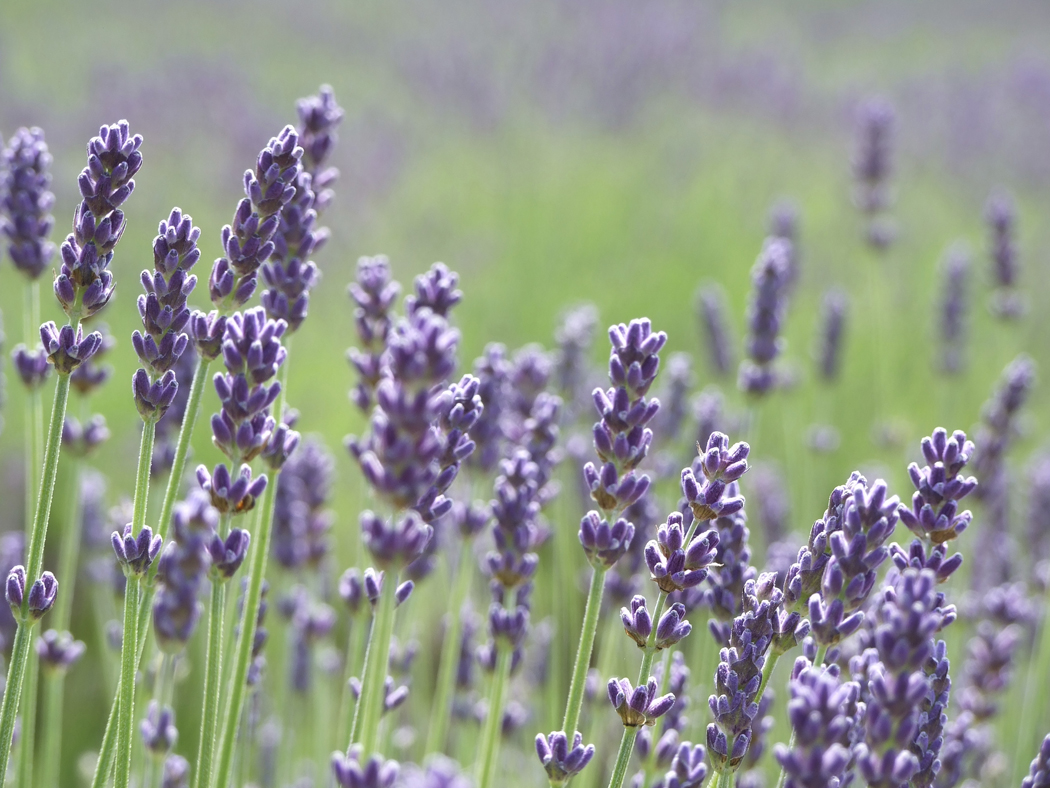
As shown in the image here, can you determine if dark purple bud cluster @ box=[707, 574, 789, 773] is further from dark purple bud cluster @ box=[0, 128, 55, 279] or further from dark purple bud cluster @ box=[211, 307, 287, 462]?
dark purple bud cluster @ box=[0, 128, 55, 279]

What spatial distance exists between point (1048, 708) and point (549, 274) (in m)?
3.94

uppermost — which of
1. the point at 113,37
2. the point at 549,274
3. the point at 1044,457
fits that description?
the point at 113,37

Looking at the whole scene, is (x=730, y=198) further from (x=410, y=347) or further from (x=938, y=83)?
(x=410, y=347)

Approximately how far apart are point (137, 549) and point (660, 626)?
0.74m

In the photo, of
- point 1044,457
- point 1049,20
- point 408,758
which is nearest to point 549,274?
point 1044,457

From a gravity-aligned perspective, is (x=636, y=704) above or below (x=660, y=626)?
below

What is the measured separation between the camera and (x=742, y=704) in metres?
1.21

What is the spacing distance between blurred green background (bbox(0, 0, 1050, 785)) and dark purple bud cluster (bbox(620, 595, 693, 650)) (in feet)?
6.59

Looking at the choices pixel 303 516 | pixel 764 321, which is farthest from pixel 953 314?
pixel 303 516

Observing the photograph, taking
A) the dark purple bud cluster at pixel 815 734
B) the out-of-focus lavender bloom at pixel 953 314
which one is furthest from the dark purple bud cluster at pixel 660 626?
the out-of-focus lavender bloom at pixel 953 314

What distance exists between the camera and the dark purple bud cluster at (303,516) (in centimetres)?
226

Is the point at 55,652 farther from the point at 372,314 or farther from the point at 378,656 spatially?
the point at 378,656

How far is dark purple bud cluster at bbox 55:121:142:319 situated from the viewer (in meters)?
1.25

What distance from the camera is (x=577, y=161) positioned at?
25.8 ft
